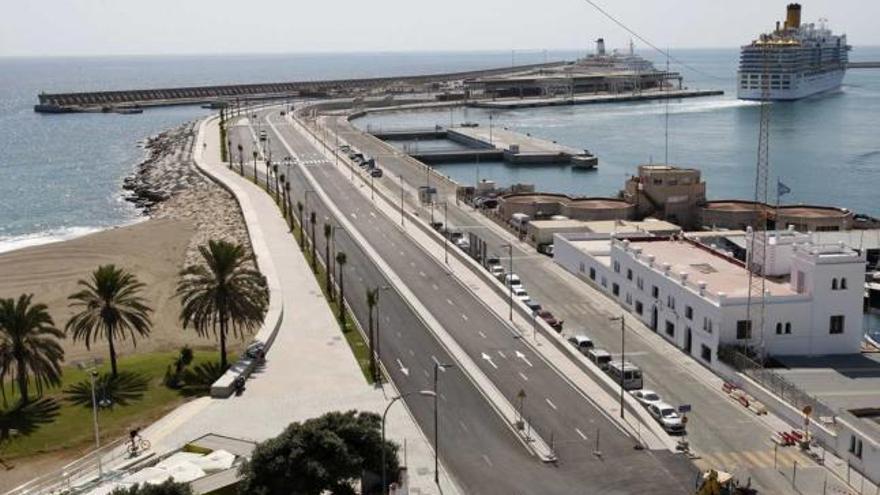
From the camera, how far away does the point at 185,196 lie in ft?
349

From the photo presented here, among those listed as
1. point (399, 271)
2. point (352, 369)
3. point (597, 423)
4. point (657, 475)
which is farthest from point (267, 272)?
point (657, 475)

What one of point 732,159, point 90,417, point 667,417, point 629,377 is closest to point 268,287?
point 90,417

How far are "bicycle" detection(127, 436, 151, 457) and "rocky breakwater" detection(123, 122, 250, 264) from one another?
40.5m

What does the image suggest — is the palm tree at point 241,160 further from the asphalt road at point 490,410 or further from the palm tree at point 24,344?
the palm tree at point 24,344

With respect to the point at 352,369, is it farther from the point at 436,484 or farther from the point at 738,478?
the point at 738,478

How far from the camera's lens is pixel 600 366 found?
157 ft

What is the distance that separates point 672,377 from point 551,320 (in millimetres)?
10441

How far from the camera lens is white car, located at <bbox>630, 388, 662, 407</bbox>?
137 feet

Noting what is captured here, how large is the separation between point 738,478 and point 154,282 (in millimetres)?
47600

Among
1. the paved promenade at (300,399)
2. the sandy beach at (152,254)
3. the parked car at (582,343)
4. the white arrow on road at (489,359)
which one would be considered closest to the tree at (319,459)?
the paved promenade at (300,399)

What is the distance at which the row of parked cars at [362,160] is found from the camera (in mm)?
118062

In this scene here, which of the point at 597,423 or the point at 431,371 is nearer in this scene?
the point at 597,423

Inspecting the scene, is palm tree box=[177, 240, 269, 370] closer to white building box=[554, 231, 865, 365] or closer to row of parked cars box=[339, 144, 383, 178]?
white building box=[554, 231, 865, 365]

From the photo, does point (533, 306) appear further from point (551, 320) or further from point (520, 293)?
point (551, 320)
